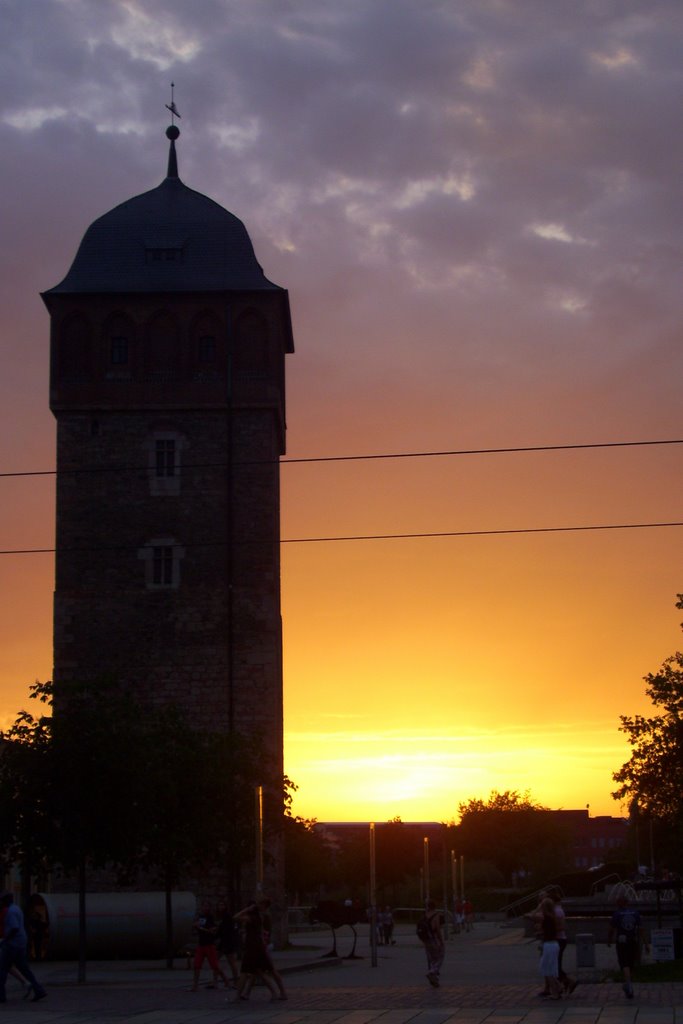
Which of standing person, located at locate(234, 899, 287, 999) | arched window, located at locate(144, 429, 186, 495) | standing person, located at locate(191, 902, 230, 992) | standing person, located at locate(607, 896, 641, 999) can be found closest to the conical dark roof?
arched window, located at locate(144, 429, 186, 495)

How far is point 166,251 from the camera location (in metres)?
55.4

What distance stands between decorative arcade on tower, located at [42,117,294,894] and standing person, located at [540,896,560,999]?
970 inches

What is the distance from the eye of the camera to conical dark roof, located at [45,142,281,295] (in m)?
54.5

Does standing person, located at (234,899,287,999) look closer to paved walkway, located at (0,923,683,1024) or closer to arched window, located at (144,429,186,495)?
paved walkway, located at (0,923,683,1024)

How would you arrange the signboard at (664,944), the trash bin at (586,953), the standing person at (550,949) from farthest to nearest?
the trash bin at (586,953) < the signboard at (664,944) < the standing person at (550,949)

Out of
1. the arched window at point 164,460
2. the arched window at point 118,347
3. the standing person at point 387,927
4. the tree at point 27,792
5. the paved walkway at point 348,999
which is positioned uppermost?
the arched window at point 118,347

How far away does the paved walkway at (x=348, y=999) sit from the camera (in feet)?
68.9

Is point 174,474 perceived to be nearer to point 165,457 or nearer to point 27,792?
point 165,457

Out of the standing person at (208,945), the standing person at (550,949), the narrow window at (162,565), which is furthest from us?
the narrow window at (162,565)

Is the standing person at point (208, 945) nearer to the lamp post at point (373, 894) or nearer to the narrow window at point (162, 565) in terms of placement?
the lamp post at point (373, 894)

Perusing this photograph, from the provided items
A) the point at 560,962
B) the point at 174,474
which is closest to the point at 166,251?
the point at 174,474

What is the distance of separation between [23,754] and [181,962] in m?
10.4

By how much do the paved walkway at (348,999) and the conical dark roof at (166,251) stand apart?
→ 25.0 metres

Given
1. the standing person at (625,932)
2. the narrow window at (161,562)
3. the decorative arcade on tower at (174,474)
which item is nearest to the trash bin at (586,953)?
the standing person at (625,932)
